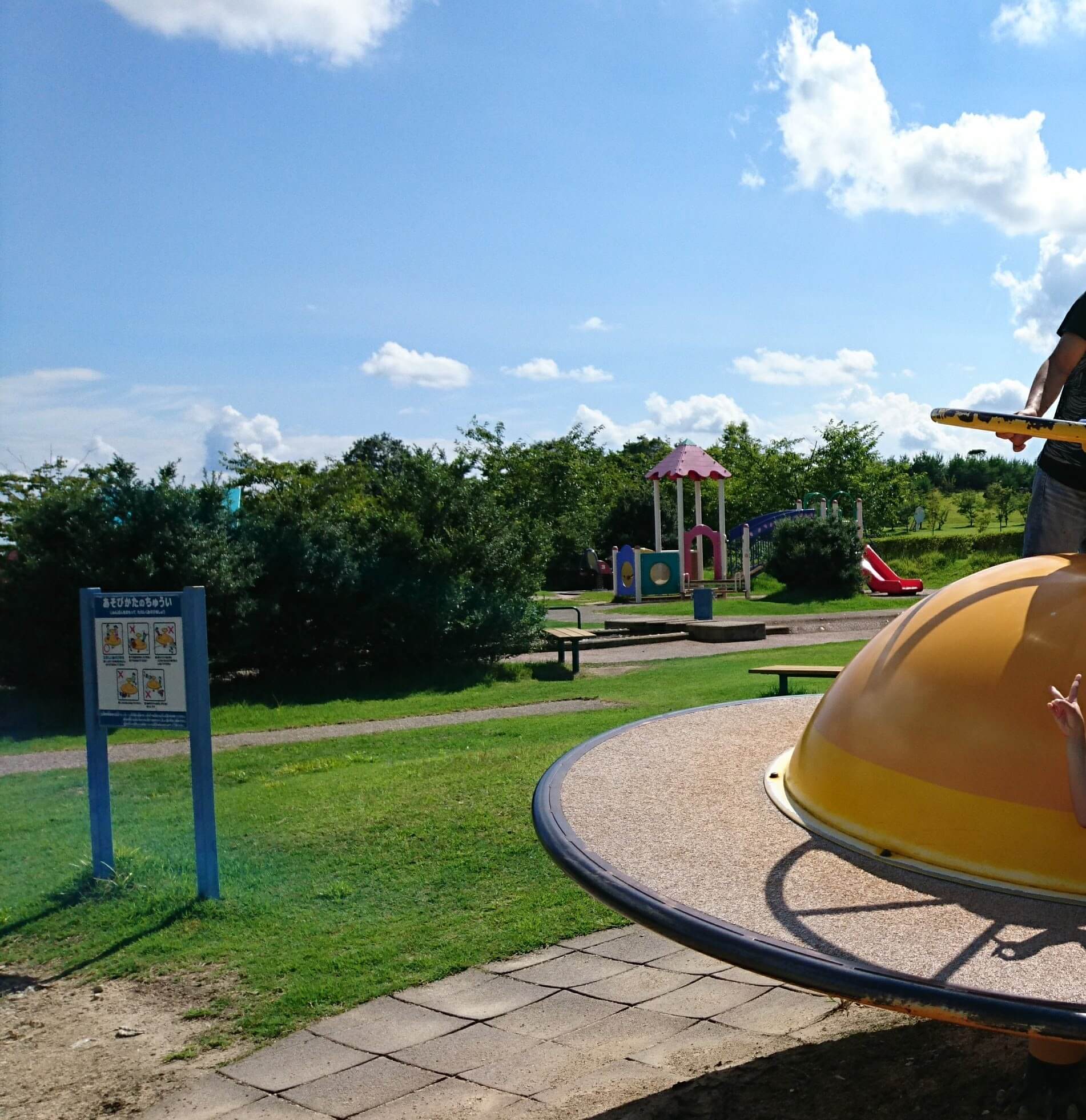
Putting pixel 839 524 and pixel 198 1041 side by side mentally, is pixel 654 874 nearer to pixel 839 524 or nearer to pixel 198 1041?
pixel 198 1041

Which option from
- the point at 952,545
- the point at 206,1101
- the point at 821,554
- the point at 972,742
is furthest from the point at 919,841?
the point at 952,545

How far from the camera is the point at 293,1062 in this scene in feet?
14.9

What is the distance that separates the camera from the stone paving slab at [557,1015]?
476 cm

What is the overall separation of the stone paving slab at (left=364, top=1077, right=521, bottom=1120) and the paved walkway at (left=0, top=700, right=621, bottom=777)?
23.4 feet

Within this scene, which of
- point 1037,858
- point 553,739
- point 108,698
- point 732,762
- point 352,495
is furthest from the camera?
point 352,495

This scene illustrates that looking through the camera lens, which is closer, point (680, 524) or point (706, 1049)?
point (706, 1049)

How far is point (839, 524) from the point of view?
102 feet

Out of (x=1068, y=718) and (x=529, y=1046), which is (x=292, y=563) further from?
(x=1068, y=718)

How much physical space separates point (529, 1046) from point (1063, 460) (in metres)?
3.16

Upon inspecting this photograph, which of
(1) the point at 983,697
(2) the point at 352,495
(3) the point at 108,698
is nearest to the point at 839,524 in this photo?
(2) the point at 352,495

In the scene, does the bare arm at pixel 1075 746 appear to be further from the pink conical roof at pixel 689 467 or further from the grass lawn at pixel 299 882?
the pink conical roof at pixel 689 467

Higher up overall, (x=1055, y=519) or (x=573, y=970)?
(x=1055, y=519)

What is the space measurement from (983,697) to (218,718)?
467 inches

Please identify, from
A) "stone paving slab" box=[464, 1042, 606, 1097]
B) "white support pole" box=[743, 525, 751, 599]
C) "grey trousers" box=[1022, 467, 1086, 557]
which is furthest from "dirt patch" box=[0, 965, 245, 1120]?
"white support pole" box=[743, 525, 751, 599]
